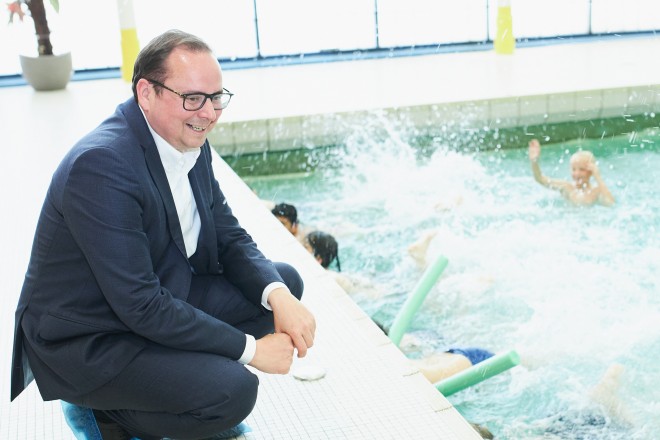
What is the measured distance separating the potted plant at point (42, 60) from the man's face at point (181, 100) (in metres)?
7.39

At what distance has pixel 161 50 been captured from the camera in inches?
71.7

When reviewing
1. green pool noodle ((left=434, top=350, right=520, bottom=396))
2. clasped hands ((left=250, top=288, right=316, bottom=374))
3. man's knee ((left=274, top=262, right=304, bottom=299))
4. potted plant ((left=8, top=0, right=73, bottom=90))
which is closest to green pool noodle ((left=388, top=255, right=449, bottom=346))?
green pool noodle ((left=434, top=350, right=520, bottom=396))

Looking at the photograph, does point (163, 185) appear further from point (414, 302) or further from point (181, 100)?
point (414, 302)

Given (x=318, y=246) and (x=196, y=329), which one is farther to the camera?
(x=318, y=246)

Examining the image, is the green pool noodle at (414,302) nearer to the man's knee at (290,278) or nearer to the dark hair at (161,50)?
the man's knee at (290,278)

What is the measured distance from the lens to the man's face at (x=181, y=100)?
182 centimetres

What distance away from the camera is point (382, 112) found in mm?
6910

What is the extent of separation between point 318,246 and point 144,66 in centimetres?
265

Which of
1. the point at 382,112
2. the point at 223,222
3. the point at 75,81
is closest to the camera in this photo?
the point at 223,222

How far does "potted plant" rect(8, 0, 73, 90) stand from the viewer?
8.67 meters

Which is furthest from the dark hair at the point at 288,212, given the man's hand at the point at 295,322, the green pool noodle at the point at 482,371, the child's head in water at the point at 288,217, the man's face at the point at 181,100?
the man's face at the point at 181,100

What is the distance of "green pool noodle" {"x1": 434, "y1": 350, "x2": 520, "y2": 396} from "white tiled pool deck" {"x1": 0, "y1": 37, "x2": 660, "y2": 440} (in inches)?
11.1

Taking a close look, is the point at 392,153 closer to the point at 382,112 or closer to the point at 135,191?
the point at 382,112

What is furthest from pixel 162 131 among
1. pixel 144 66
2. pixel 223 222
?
pixel 223 222
